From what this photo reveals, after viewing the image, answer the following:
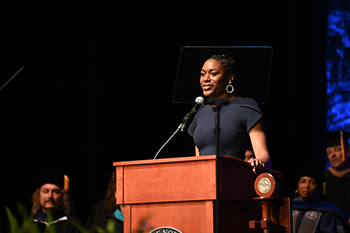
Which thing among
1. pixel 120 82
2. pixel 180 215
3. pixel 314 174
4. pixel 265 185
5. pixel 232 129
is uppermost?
pixel 120 82

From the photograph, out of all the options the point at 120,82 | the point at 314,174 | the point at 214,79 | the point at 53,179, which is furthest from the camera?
the point at 120,82

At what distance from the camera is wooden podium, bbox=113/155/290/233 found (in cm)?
208

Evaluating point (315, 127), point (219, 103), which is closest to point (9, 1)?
point (219, 103)

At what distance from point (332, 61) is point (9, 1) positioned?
13.5 feet

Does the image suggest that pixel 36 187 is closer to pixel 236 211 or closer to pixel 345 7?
pixel 236 211

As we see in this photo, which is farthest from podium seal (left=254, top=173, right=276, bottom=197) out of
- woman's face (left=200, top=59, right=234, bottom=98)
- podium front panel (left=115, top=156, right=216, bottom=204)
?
woman's face (left=200, top=59, right=234, bottom=98)

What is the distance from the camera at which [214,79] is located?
8.57ft

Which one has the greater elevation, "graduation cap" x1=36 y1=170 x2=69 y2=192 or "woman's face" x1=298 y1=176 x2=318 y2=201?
"graduation cap" x1=36 y1=170 x2=69 y2=192

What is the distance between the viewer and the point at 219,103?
2.28 metres

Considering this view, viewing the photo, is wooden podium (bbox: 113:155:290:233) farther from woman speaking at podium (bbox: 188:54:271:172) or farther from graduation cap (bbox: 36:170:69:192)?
graduation cap (bbox: 36:170:69:192)

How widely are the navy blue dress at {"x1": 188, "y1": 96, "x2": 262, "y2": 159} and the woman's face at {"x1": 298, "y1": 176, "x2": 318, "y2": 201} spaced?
3259 mm

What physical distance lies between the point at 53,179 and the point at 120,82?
1.42 meters

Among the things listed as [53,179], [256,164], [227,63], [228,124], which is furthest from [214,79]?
[53,179]

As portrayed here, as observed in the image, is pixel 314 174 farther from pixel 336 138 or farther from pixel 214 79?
pixel 214 79
